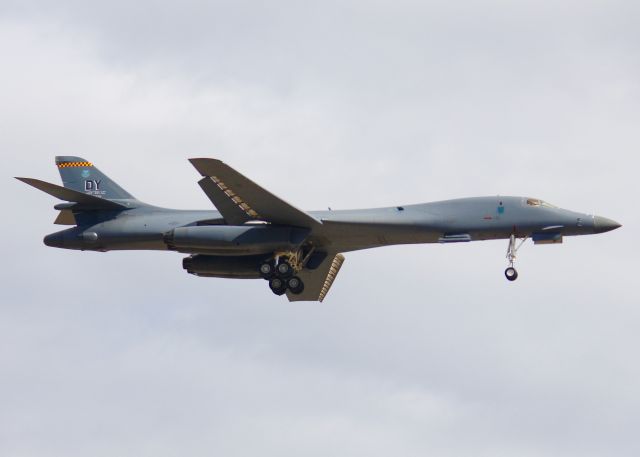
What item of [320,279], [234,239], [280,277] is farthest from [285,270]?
[320,279]

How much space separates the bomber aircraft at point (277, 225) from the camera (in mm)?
38719

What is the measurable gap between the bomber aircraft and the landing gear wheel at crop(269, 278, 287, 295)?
29mm

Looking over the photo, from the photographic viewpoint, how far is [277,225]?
39531 mm

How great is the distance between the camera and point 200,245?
39000 millimetres

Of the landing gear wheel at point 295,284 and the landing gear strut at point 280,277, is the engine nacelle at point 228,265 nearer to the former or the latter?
the landing gear strut at point 280,277

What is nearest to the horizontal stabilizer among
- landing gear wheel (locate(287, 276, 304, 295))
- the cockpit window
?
landing gear wheel (locate(287, 276, 304, 295))

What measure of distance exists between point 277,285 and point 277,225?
6.37ft

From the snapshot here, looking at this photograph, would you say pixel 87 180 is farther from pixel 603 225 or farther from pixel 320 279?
pixel 603 225

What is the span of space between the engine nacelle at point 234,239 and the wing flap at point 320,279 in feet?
9.87

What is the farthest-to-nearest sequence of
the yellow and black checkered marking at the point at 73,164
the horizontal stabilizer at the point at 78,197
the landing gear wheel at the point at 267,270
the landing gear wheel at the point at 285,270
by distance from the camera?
the yellow and black checkered marking at the point at 73,164 < the landing gear wheel at the point at 267,270 < the landing gear wheel at the point at 285,270 < the horizontal stabilizer at the point at 78,197

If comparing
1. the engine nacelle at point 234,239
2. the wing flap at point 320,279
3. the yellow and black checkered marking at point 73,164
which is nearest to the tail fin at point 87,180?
the yellow and black checkered marking at point 73,164

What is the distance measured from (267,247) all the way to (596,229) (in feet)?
29.9

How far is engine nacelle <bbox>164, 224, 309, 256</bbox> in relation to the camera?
38.9 m

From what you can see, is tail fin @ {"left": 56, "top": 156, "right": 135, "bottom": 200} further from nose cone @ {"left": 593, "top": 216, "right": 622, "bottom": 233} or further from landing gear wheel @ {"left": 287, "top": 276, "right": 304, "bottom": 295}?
nose cone @ {"left": 593, "top": 216, "right": 622, "bottom": 233}
